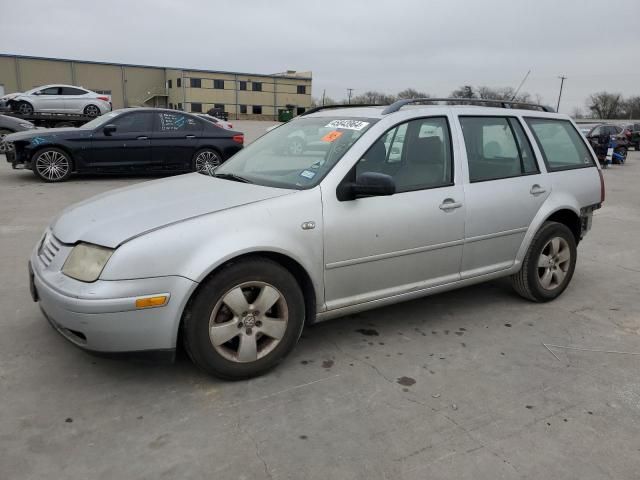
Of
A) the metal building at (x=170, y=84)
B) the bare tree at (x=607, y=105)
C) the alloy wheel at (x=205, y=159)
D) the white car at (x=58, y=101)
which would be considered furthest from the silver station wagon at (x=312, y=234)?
the bare tree at (x=607, y=105)

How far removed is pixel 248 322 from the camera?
2.99 m

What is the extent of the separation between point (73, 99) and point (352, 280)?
72.9 feet

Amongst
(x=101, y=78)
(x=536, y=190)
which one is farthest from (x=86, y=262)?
(x=101, y=78)

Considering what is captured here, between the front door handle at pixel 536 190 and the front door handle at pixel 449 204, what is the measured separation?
87 cm

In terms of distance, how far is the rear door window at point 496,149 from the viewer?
3.92 metres

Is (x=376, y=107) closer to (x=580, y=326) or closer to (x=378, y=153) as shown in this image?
(x=378, y=153)

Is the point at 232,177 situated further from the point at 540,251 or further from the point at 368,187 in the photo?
the point at 540,251

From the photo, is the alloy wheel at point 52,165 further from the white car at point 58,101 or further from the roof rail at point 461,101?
the white car at point 58,101

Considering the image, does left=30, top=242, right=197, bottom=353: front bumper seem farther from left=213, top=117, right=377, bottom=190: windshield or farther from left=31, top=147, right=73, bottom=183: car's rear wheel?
left=31, top=147, right=73, bottom=183: car's rear wheel

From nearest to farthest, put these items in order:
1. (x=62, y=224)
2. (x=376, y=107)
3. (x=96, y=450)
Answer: (x=96, y=450), (x=62, y=224), (x=376, y=107)

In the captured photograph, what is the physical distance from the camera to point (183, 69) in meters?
62.1

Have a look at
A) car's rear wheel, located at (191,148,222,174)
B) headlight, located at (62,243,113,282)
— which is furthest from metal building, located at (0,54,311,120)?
headlight, located at (62,243,113,282)

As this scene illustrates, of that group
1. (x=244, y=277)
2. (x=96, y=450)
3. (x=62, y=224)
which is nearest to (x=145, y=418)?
(x=96, y=450)

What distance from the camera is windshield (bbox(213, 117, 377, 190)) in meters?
3.37
